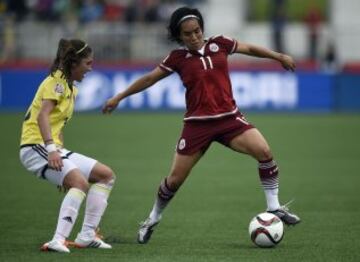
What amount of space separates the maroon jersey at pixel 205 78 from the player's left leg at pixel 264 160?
0.29 meters

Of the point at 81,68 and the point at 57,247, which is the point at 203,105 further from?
the point at 57,247

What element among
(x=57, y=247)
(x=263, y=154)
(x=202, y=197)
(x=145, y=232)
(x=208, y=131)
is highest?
(x=208, y=131)

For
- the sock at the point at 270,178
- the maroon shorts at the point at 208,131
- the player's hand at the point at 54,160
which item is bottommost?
the sock at the point at 270,178

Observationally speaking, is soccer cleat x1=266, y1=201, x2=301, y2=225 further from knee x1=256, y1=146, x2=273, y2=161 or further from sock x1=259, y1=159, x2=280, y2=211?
knee x1=256, y1=146, x2=273, y2=161

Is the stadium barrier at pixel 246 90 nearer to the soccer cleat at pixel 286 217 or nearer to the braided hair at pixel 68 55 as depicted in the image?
the soccer cleat at pixel 286 217

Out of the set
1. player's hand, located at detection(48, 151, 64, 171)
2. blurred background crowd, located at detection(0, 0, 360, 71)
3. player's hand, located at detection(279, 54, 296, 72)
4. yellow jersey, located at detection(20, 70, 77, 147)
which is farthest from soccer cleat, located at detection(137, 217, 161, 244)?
blurred background crowd, located at detection(0, 0, 360, 71)

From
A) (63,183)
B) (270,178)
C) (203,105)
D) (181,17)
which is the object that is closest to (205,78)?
(203,105)

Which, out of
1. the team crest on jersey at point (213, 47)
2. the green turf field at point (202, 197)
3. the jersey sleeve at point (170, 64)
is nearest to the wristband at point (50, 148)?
the green turf field at point (202, 197)

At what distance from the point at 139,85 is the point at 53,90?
114cm

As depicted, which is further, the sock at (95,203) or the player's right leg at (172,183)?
the player's right leg at (172,183)

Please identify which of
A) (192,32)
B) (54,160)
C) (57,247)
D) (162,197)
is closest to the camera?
(54,160)

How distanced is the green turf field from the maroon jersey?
1282mm

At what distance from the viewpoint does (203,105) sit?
9633mm

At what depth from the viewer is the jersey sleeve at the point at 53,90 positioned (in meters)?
8.98
